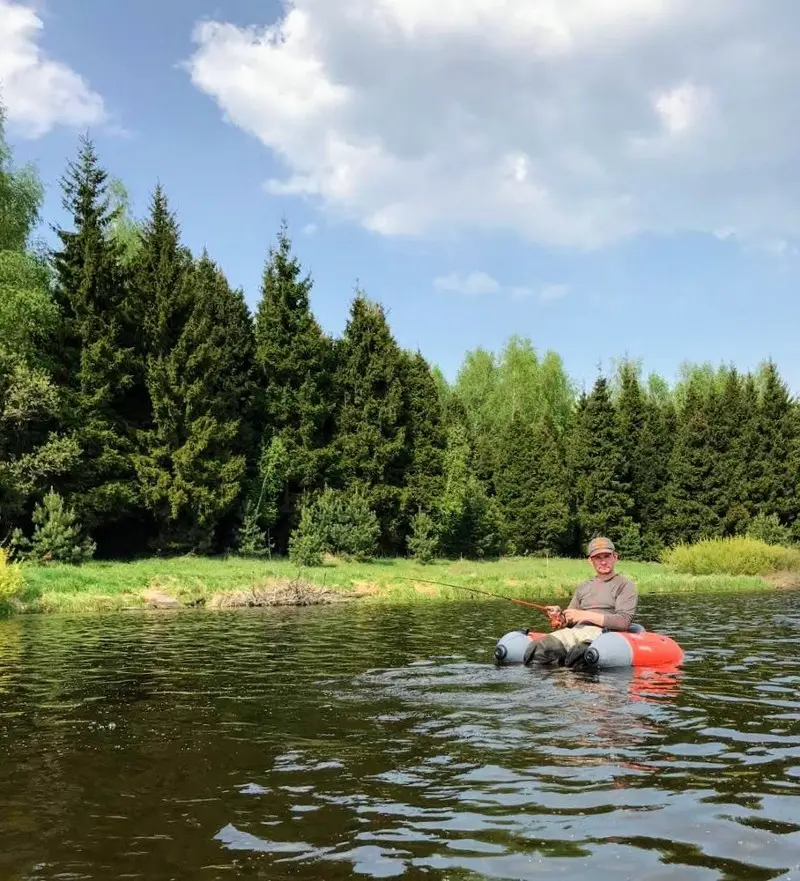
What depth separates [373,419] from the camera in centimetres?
4494

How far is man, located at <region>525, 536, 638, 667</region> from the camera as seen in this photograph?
13047 millimetres

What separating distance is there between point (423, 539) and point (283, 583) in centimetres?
1539

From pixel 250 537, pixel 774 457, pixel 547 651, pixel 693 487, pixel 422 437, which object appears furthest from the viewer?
pixel 693 487

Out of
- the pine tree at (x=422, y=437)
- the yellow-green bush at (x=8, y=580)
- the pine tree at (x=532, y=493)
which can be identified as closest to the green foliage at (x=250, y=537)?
the pine tree at (x=422, y=437)

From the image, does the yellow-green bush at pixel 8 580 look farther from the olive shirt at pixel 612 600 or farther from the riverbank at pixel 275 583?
the olive shirt at pixel 612 600

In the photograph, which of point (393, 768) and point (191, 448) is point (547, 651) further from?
point (191, 448)

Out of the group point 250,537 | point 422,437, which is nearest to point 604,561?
point 250,537

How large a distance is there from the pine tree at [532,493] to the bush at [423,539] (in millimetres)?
8813

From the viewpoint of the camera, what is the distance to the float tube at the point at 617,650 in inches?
497

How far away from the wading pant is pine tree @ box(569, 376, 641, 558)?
125ft

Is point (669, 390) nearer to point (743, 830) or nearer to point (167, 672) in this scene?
point (167, 672)

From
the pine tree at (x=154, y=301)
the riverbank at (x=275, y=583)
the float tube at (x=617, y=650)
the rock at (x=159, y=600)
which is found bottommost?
the rock at (x=159, y=600)

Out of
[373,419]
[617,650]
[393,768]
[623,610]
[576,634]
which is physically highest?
[373,419]

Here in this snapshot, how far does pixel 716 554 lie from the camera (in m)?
38.5
